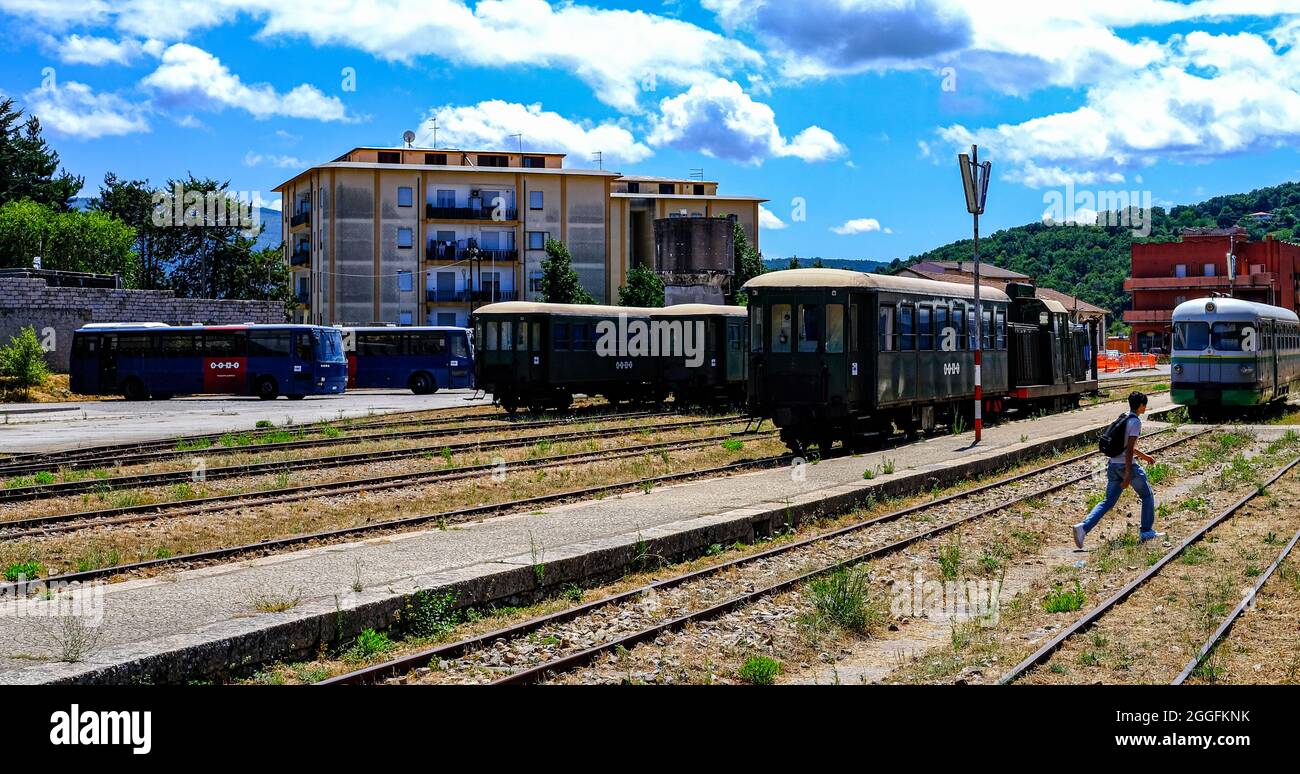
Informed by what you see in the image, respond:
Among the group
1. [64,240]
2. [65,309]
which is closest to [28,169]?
[64,240]

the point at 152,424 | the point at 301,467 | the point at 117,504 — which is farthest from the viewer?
the point at 152,424

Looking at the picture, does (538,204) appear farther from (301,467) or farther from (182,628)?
(182,628)

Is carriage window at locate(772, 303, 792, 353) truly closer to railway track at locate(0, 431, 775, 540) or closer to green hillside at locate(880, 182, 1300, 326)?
railway track at locate(0, 431, 775, 540)

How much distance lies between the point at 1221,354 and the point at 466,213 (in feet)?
176

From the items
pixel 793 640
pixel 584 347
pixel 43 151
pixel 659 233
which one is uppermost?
pixel 43 151

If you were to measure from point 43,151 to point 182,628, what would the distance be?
313 ft

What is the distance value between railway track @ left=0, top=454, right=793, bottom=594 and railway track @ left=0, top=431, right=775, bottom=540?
2589mm

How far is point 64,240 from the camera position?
268 ft

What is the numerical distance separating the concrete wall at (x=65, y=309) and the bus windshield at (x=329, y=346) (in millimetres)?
6097

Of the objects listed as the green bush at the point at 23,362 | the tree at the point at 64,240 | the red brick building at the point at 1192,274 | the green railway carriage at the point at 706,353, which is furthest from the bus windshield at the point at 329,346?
the red brick building at the point at 1192,274

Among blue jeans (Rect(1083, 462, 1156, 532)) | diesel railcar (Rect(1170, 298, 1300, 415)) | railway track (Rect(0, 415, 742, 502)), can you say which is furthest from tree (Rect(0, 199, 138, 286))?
blue jeans (Rect(1083, 462, 1156, 532))

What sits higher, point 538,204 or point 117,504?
point 538,204

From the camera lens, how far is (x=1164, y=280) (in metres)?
106

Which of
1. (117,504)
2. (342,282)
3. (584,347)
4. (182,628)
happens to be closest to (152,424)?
(584,347)
